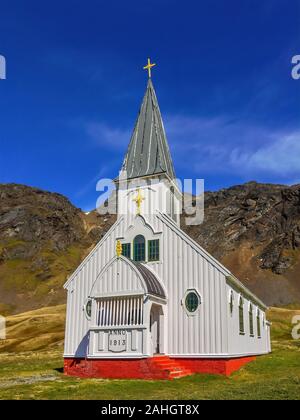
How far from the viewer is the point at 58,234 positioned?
175 meters

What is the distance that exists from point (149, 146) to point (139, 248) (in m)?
7.31

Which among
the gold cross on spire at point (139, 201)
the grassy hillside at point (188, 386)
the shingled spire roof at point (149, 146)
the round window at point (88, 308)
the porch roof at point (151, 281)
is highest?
the shingled spire roof at point (149, 146)

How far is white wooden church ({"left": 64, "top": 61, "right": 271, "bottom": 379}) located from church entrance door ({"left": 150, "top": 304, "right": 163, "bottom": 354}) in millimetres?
50

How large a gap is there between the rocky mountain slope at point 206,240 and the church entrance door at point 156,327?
83379 millimetres

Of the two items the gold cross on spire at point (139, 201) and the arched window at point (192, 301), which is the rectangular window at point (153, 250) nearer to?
the gold cross on spire at point (139, 201)

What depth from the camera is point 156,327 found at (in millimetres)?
22469

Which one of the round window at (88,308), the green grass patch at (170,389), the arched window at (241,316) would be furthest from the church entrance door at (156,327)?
the arched window at (241,316)

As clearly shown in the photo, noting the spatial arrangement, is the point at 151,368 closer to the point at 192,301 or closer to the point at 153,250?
the point at 192,301

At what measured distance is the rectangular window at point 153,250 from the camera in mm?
23597

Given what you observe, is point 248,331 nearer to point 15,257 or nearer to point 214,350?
point 214,350

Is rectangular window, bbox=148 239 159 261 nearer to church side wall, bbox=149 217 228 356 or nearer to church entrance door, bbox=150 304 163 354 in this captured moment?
church side wall, bbox=149 217 228 356

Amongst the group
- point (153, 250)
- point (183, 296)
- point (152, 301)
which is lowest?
point (152, 301)

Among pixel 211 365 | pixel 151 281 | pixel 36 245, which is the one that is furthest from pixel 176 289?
pixel 36 245

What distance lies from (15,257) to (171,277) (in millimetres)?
140088
